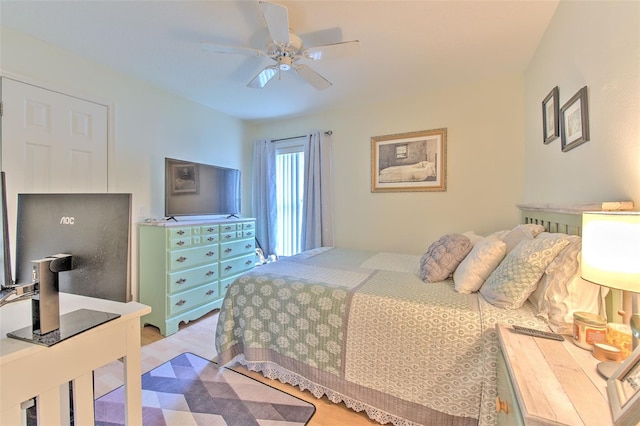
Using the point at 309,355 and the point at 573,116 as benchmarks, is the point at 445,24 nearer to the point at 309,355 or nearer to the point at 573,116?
the point at 573,116

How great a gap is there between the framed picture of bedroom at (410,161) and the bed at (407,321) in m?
1.11

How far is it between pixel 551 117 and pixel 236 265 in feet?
10.9

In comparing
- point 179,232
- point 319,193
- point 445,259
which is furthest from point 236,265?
point 445,259

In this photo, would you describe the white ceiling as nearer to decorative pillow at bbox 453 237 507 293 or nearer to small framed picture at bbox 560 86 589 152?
small framed picture at bbox 560 86 589 152

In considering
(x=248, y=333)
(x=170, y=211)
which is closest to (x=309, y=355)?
(x=248, y=333)

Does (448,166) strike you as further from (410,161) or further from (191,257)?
(191,257)

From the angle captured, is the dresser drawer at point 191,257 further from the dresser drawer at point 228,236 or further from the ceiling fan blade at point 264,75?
the ceiling fan blade at point 264,75

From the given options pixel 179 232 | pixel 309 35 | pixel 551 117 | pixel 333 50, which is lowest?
pixel 179 232

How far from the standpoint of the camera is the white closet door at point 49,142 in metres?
1.95

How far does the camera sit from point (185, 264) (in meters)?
2.62

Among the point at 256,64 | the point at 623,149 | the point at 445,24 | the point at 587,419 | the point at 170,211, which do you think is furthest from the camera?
the point at 170,211

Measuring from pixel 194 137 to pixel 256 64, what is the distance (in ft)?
4.69

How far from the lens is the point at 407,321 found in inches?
56.9

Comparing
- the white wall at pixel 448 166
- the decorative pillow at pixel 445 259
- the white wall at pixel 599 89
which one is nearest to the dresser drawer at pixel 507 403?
the decorative pillow at pixel 445 259
